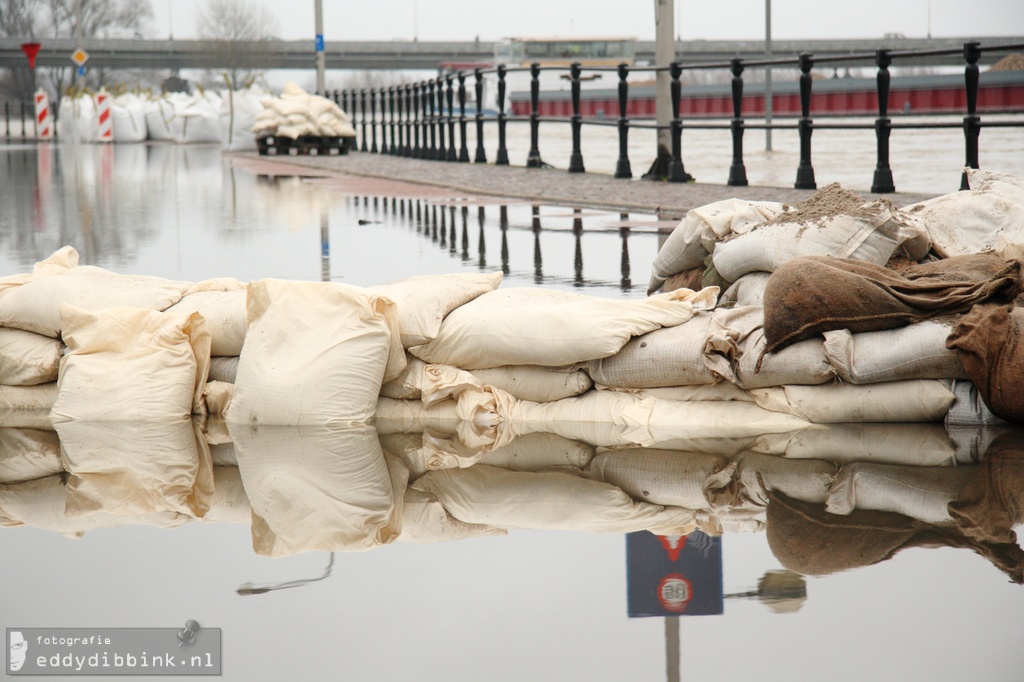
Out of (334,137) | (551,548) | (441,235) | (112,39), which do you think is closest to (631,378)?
(551,548)

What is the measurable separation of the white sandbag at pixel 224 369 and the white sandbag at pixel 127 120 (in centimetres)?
3353

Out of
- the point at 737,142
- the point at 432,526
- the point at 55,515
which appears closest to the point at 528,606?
the point at 432,526

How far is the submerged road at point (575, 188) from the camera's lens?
10.3 metres

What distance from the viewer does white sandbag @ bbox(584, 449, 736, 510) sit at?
3.10 metres

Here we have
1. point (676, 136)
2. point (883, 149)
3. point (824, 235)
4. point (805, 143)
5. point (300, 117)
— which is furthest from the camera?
point (300, 117)

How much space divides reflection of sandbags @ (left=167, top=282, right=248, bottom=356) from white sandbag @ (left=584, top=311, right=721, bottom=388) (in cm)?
→ 115

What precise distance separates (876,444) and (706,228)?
4.45 feet

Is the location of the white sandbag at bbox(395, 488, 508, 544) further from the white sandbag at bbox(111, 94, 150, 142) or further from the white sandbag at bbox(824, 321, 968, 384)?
the white sandbag at bbox(111, 94, 150, 142)

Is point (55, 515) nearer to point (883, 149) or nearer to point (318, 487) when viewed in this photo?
point (318, 487)

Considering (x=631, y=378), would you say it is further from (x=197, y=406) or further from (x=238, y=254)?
(x=238, y=254)

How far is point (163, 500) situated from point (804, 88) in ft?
28.2

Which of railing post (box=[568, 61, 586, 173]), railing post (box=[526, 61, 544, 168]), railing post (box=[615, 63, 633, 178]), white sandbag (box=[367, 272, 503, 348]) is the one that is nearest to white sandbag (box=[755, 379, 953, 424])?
white sandbag (box=[367, 272, 503, 348])

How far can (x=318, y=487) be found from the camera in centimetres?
328

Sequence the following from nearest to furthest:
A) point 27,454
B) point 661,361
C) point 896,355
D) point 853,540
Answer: point 853,540, point 896,355, point 27,454, point 661,361
